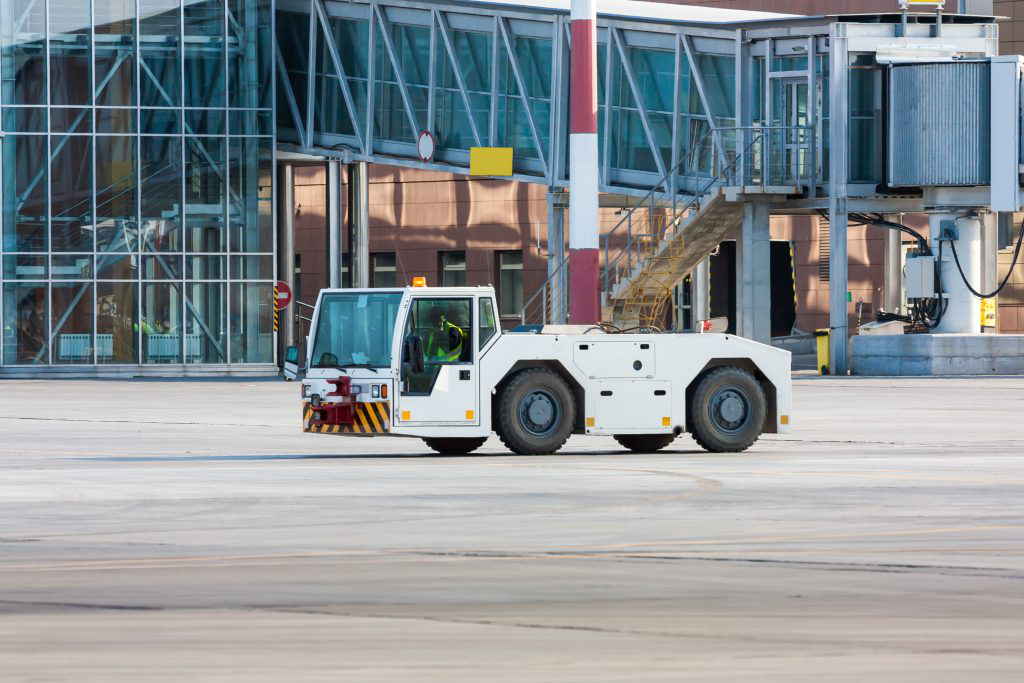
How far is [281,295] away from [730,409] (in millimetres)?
32737

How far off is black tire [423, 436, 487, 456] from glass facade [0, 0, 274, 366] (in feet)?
97.6

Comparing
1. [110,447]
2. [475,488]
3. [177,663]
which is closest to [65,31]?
[110,447]

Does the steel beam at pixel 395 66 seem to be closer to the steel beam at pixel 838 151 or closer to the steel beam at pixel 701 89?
the steel beam at pixel 701 89

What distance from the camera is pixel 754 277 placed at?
4697 centimetres

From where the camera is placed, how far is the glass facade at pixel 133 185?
51906 mm

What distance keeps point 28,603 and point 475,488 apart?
7.57m

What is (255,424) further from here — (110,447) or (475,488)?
(475,488)

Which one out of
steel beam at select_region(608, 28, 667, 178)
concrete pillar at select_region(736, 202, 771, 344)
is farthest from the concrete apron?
steel beam at select_region(608, 28, 667, 178)

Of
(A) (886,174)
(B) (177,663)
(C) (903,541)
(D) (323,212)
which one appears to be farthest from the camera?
(D) (323,212)

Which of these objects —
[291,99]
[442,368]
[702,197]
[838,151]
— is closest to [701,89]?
[702,197]

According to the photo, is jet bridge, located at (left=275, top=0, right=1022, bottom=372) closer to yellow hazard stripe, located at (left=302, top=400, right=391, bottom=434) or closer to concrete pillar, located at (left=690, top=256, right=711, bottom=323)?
concrete pillar, located at (left=690, top=256, right=711, bottom=323)

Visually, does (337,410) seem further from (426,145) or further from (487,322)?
(426,145)

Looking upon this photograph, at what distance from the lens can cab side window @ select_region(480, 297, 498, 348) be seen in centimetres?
2230

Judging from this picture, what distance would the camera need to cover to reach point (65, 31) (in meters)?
52.8
